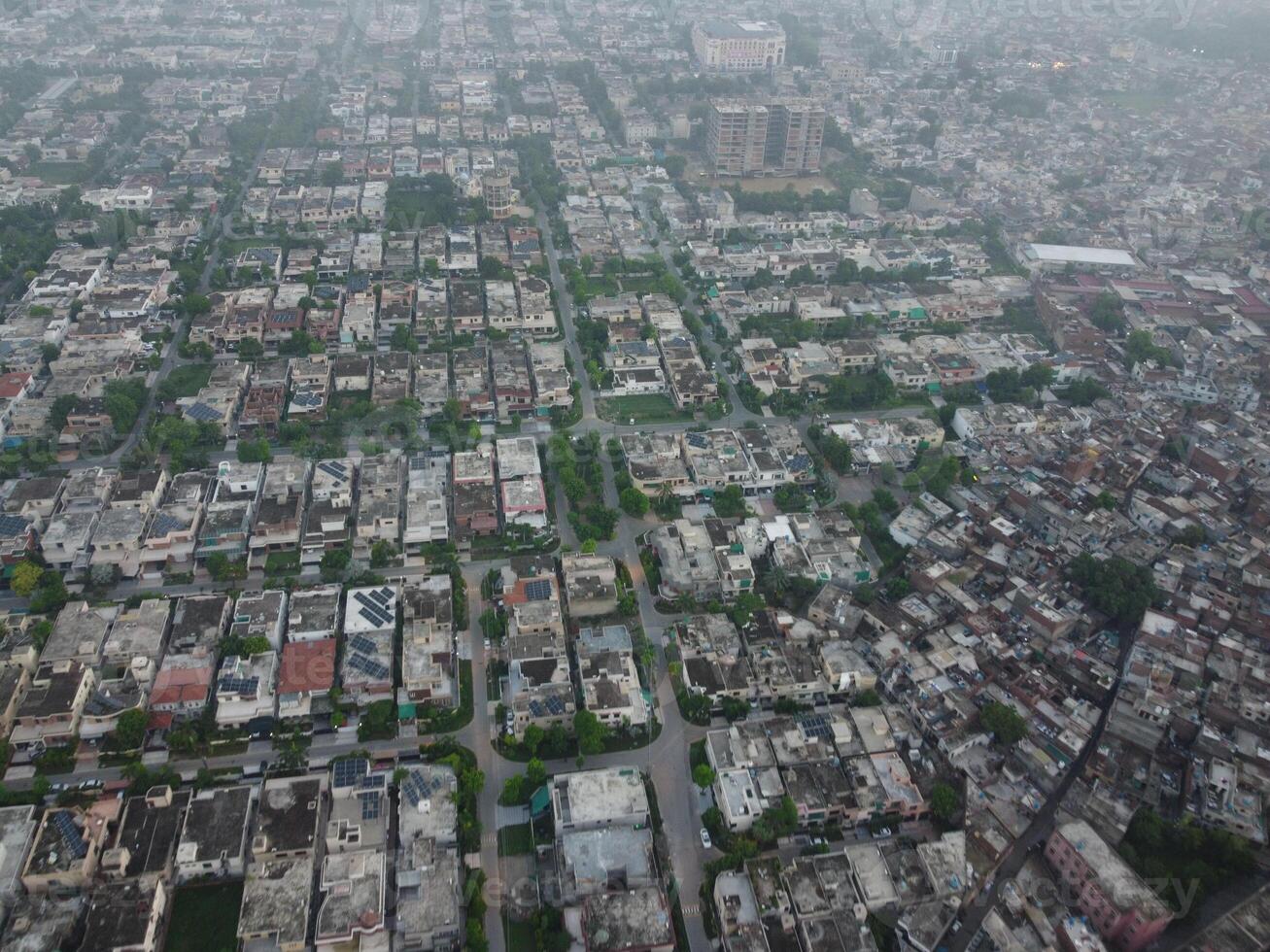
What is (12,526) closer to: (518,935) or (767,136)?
(518,935)

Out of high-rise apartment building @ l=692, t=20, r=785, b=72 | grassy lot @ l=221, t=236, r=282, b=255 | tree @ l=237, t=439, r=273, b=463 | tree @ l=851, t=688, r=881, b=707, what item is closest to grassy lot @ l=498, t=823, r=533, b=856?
tree @ l=851, t=688, r=881, b=707

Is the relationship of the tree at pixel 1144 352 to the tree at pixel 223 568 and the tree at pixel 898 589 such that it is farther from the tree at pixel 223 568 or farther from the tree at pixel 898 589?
the tree at pixel 223 568

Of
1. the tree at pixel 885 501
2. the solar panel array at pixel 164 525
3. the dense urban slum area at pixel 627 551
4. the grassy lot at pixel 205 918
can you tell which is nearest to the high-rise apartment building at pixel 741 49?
the dense urban slum area at pixel 627 551

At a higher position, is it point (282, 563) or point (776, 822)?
point (776, 822)

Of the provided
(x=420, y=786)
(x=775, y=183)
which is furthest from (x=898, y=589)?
(x=775, y=183)

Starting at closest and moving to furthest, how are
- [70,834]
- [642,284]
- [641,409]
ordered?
[70,834]
[641,409]
[642,284]

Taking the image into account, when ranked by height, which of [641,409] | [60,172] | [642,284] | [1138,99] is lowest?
[60,172]

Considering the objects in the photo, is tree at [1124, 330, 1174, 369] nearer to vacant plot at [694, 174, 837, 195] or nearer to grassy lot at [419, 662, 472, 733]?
vacant plot at [694, 174, 837, 195]

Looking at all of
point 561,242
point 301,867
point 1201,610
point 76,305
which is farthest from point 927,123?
point 301,867

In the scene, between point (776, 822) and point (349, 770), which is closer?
point (776, 822)
